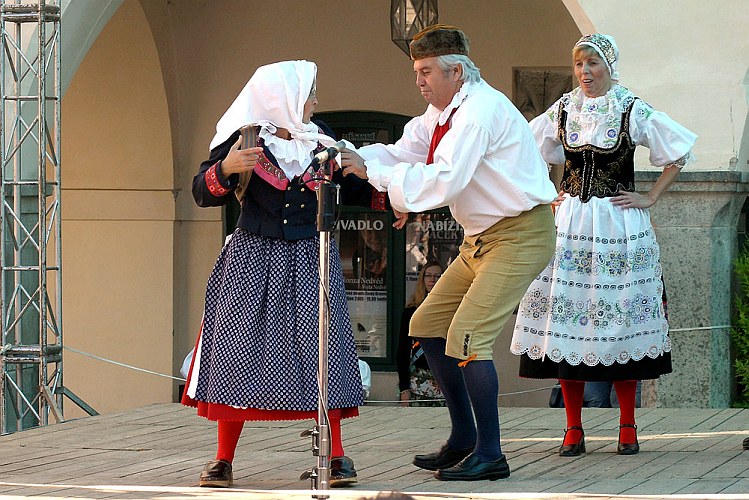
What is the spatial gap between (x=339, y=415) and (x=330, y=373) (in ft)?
0.63

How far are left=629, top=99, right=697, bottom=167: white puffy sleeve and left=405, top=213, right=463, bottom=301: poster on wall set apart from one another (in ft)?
18.9

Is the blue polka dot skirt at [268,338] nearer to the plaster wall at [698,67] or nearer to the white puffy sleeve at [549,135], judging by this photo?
the white puffy sleeve at [549,135]

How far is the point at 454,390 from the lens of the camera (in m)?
5.02

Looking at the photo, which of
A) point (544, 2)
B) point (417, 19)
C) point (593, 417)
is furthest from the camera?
point (544, 2)

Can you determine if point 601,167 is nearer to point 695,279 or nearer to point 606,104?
point 606,104

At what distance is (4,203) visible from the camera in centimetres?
808

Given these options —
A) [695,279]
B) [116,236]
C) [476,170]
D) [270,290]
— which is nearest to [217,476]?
[270,290]

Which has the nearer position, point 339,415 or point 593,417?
point 339,415

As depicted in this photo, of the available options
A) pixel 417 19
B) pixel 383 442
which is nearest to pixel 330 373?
pixel 383 442

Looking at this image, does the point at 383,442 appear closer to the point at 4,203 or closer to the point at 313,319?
the point at 313,319

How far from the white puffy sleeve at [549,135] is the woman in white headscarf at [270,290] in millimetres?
1288

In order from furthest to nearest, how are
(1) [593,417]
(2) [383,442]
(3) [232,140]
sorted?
(1) [593,417], (2) [383,442], (3) [232,140]

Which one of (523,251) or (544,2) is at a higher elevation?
(544,2)

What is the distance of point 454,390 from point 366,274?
6.66 meters
